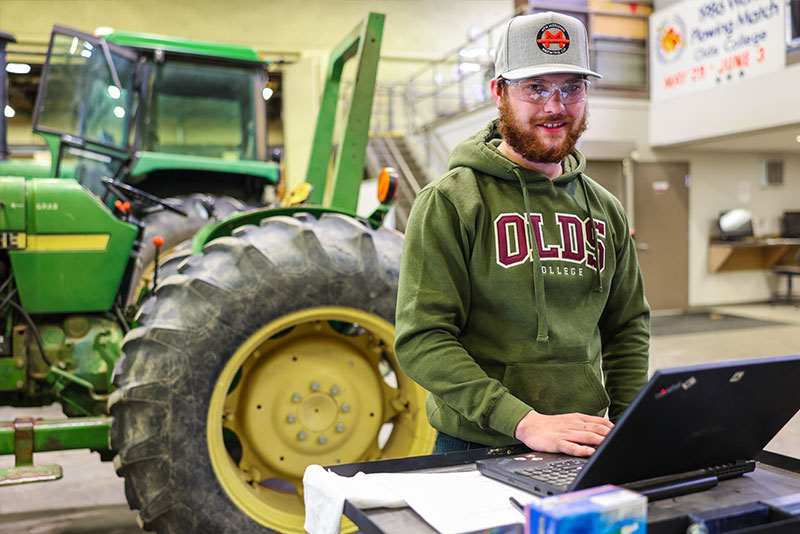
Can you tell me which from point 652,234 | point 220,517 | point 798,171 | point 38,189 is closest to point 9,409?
point 38,189

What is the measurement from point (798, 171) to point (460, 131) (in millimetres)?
5341

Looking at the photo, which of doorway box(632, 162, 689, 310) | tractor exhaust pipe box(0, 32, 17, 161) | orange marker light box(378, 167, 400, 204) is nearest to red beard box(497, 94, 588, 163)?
orange marker light box(378, 167, 400, 204)

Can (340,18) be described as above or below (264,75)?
above

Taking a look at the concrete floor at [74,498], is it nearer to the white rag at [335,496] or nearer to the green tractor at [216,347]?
the green tractor at [216,347]

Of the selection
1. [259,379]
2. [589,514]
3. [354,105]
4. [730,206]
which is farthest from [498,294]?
[730,206]

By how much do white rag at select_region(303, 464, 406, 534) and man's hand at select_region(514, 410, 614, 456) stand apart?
32 cm

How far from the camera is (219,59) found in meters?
4.74

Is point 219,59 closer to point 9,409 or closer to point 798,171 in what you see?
point 9,409

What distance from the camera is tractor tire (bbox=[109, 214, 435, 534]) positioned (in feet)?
8.16

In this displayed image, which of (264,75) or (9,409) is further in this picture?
(9,409)

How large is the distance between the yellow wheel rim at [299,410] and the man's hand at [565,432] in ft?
4.72

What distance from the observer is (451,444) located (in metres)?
1.65

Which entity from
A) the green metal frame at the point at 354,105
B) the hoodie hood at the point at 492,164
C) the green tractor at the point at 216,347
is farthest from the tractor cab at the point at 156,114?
the hoodie hood at the point at 492,164

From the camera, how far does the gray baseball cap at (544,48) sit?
1.51m
